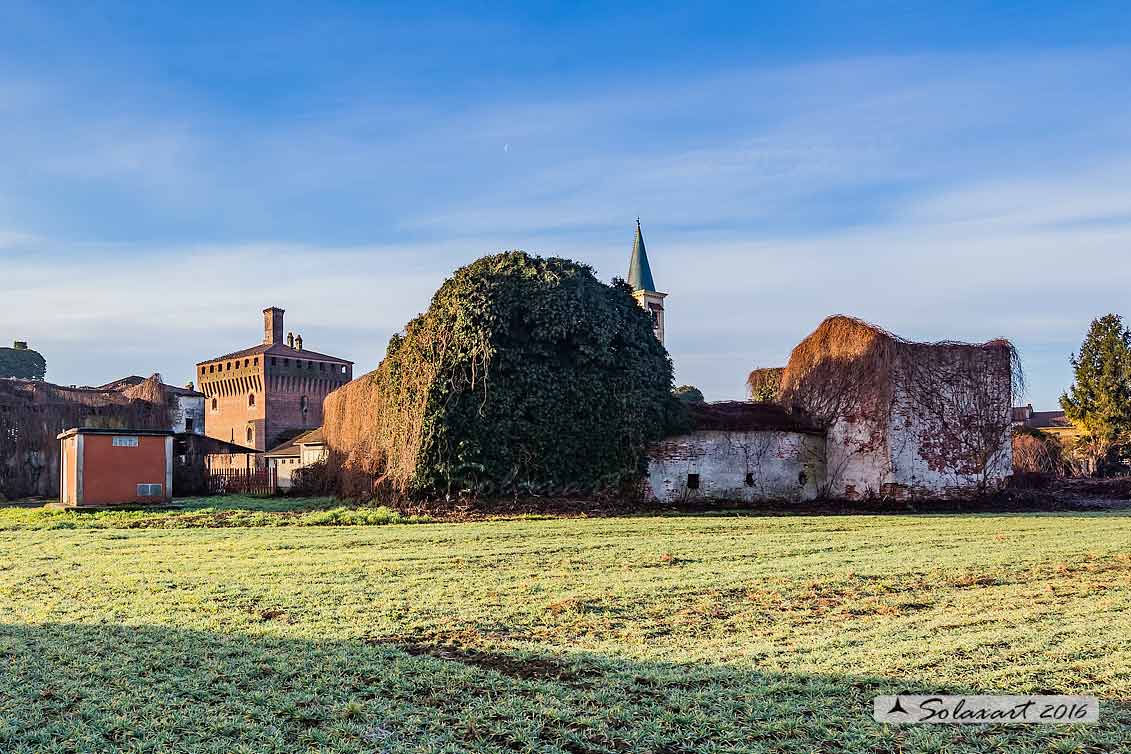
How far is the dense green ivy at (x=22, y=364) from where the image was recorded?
213 ft

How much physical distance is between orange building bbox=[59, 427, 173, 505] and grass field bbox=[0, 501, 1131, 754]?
1254cm

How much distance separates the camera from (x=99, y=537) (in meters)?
14.6

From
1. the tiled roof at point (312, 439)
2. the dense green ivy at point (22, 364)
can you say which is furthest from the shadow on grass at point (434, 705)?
the dense green ivy at point (22, 364)

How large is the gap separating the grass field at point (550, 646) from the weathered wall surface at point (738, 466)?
32.3 ft

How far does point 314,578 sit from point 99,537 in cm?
738

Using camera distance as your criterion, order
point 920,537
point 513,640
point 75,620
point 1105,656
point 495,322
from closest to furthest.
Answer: point 1105,656
point 513,640
point 75,620
point 920,537
point 495,322

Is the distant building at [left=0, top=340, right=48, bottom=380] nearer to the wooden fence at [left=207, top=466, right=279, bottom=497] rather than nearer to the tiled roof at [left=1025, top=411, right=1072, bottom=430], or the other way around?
the wooden fence at [left=207, top=466, right=279, bottom=497]

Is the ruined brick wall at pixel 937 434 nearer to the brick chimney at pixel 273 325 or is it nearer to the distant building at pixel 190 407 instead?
the distant building at pixel 190 407

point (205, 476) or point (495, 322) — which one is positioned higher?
point (495, 322)

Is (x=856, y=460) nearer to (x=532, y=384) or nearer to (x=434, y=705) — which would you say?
(x=532, y=384)

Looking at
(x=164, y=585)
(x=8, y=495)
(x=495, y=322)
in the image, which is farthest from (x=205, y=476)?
(x=164, y=585)

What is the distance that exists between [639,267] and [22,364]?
47.6 meters

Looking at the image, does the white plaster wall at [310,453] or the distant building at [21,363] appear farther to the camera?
the distant building at [21,363]

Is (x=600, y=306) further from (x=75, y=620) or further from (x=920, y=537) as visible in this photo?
(x=75, y=620)
